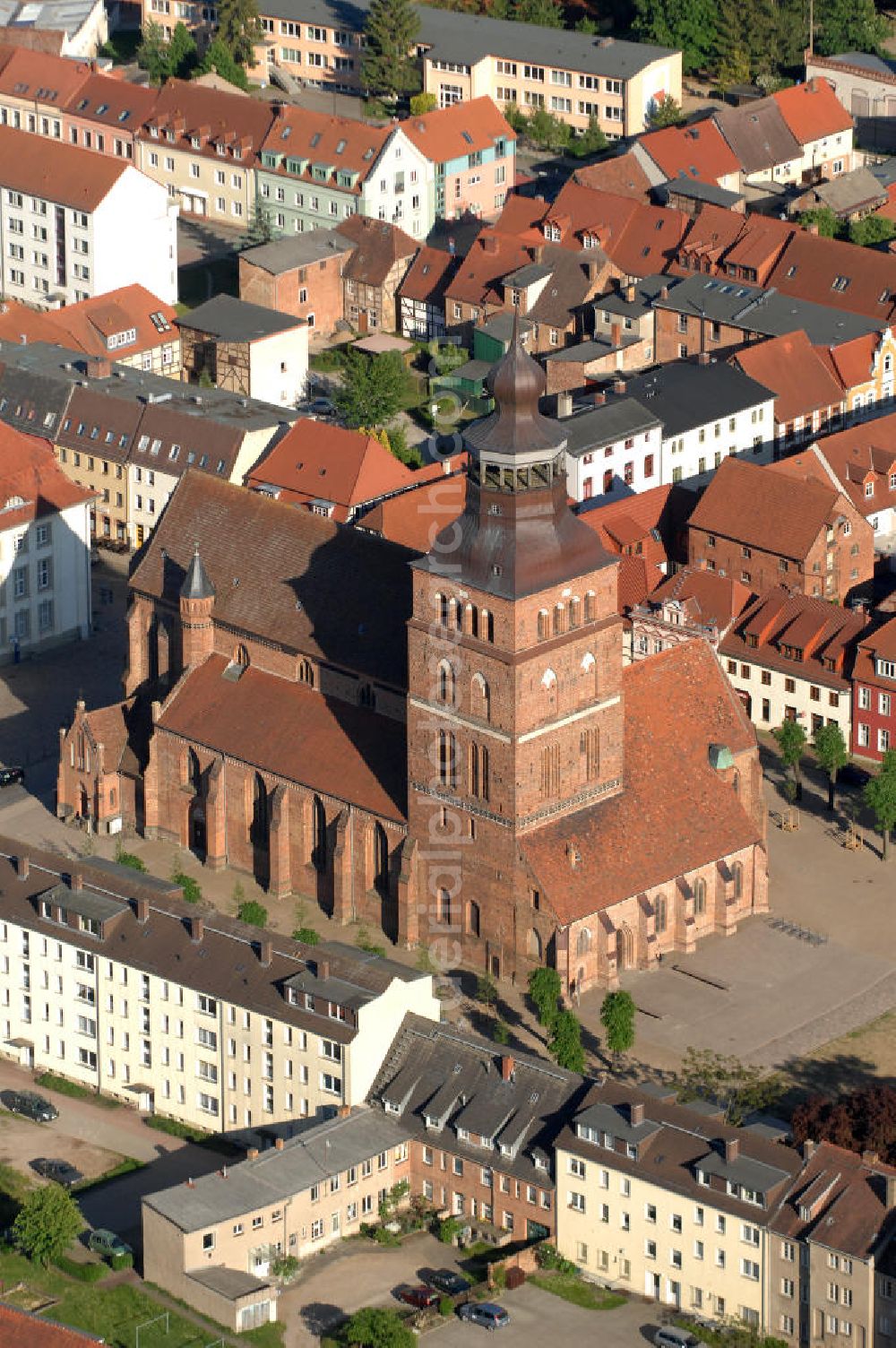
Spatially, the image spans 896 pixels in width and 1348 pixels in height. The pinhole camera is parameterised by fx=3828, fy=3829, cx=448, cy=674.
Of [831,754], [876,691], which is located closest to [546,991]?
[831,754]

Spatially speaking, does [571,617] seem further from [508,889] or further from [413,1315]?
[413,1315]

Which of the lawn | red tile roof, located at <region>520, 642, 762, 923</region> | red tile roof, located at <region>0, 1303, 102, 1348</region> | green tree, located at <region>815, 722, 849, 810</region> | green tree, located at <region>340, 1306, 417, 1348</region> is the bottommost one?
the lawn

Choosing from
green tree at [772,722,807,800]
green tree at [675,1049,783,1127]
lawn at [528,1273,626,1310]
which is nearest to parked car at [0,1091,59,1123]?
lawn at [528,1273,626,1310]

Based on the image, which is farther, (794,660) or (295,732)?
(794,660)

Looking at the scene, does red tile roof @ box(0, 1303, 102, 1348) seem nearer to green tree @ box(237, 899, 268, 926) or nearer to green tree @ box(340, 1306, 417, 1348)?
green tree @ box(340, 1306, 417, 1348)

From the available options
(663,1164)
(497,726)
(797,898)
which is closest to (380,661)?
(497,726)

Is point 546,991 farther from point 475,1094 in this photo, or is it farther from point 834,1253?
point 834,1253
